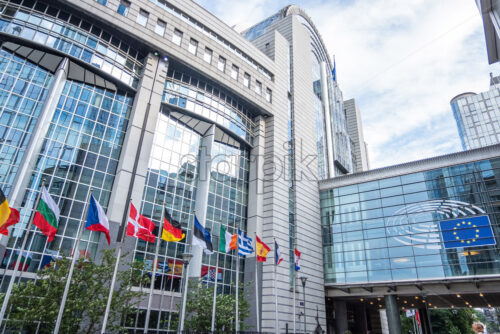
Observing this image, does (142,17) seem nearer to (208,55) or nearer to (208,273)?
(208,55)

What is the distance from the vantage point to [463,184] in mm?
37219

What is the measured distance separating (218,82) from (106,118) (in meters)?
13.9

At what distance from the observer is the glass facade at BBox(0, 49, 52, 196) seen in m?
25.2

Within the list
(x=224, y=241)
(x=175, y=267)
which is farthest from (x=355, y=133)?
(x=224, y=241)

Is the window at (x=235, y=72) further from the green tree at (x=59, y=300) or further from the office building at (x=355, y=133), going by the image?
the office building at (x=355, y=133)

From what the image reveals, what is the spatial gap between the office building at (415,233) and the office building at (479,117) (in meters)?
110

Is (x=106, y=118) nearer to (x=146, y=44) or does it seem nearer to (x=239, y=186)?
(x=146, y=44)

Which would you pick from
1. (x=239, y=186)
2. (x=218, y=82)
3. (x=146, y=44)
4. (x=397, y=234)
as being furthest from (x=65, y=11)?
(x=397, y=234)

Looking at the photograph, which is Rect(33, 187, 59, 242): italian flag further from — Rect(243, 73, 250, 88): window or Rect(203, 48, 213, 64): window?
Rect(243, 73, 250, 88): window

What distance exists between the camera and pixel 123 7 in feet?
111

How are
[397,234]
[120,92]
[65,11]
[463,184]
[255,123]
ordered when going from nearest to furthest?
[65,11] < [120,92] < [463,184] < [397,234] < [255,123]

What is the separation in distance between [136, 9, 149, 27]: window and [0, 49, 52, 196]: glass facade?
10.8 m

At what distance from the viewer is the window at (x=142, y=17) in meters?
34.6

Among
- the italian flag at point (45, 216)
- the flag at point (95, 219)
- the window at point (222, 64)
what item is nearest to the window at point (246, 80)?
the window at point (222, 64)
